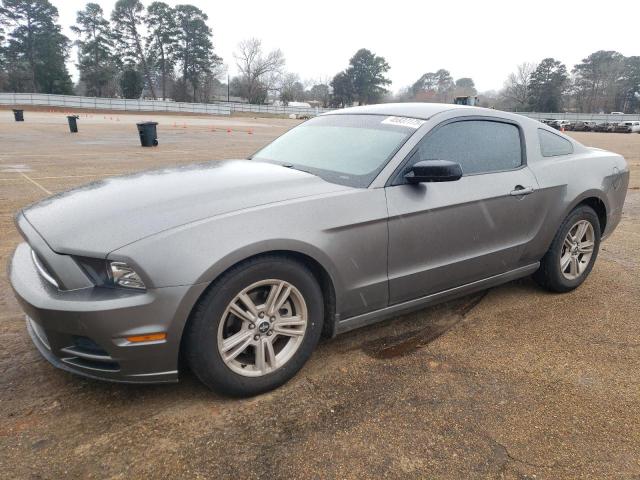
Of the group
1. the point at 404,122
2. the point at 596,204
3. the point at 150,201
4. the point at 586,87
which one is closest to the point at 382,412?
the point at 150,201

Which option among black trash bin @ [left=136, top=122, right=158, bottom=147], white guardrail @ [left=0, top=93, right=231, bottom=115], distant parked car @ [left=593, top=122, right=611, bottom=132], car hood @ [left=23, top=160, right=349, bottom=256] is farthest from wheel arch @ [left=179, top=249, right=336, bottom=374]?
white guardrail @ [left=0, top=93, right=231, bottom=115]

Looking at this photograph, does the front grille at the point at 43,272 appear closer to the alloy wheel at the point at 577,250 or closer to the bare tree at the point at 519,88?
the alloy wheel at the point at 577,250

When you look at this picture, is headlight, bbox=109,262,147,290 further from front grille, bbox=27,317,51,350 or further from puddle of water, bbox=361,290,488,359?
puddle of water, bbox=361,290,488,359

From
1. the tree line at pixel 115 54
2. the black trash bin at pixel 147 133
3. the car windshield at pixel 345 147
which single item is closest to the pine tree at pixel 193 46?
the tree line at pixel 115 54

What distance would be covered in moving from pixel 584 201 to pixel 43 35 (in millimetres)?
72641

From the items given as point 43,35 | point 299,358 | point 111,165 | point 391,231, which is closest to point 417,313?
point 391,231

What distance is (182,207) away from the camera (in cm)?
242

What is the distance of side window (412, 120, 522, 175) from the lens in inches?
124

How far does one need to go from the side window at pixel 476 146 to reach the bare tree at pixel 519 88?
84811 mm

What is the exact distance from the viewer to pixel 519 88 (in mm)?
85750

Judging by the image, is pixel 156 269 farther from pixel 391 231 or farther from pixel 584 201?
pixel 584 201

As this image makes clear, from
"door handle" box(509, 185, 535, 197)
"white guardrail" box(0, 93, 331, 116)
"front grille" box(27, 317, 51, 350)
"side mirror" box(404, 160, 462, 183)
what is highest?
"white guardrail" box(0, 93, 331, 116)

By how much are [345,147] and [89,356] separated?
78.8 inches

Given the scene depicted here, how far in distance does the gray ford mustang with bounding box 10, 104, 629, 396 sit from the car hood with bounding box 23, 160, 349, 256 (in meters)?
0.01
